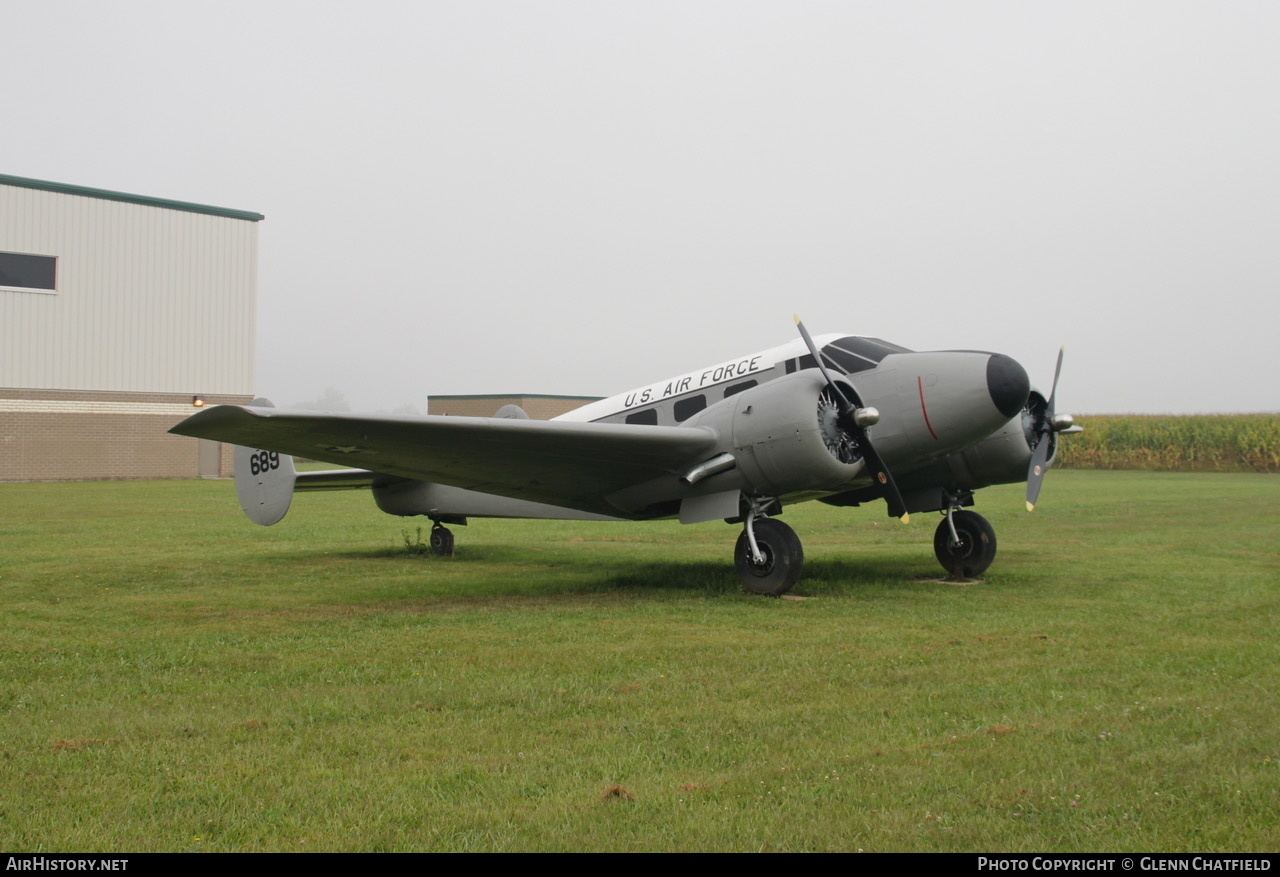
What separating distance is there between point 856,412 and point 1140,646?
3395mm

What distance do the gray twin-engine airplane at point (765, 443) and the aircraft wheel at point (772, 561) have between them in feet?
0.04

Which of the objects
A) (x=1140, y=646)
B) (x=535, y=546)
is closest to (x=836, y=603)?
(x=1140, y=646)

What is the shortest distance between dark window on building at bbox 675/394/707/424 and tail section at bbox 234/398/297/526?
18.2ft

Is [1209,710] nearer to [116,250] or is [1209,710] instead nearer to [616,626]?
[616,626]

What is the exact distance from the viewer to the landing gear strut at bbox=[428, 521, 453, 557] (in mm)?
15273

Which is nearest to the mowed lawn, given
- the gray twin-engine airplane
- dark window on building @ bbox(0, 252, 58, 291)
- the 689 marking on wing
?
the gray twin-engine airplane

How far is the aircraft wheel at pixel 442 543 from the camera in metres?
15.3

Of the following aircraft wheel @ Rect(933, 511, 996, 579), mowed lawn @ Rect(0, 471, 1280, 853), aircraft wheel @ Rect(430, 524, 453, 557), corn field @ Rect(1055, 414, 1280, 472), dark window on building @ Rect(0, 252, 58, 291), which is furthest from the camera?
corn field @ Rect(1055, 414, 1280, 472)

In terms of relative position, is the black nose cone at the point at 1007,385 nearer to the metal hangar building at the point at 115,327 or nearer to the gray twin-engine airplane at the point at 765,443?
the gray twin-engine airplane at the point at 765,443

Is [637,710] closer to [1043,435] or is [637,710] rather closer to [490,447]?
[490,447]

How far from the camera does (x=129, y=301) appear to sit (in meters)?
36.4

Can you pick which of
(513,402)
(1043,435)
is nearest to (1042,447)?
(1043,435)

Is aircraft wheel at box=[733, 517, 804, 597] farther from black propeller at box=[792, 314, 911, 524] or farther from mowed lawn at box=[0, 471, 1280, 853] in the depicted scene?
black propeller at box=[792, 314, 911, 524]

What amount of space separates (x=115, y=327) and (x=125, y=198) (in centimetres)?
466
